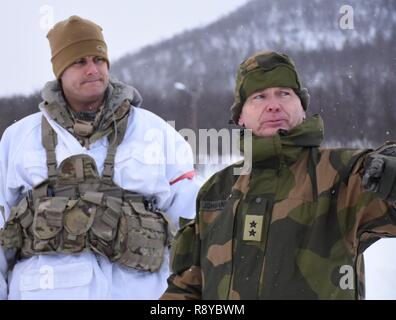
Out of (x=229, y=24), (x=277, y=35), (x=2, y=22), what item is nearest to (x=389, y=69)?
(x=277, y=35)

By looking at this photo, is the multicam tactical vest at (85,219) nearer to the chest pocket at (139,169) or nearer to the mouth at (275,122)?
the chest pocket at (139,169)

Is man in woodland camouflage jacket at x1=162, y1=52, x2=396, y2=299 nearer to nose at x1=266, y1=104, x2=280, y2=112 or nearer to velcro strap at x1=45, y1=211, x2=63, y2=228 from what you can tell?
nose at x1=266, y1=104, x2=280, y2=112

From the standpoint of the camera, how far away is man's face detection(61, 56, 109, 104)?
3.44 m

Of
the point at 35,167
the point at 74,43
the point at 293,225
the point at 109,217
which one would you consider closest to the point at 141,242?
the point at 109,217

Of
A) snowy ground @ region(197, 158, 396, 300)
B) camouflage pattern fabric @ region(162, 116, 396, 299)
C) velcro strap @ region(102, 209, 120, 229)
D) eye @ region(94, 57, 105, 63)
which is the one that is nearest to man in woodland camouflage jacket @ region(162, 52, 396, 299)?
camouflage pattern fabric @ region(162, 116, 396, 299)

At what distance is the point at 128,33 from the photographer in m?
11.0

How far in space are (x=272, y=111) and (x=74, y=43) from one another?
5.04ft

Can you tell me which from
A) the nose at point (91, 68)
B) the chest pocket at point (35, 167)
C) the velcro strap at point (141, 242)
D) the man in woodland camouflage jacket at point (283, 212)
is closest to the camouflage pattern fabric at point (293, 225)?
the man in woodland camouflage jacket at point (283, 212)

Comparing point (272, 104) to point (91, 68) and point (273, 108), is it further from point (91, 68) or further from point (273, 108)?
point (91, 68)

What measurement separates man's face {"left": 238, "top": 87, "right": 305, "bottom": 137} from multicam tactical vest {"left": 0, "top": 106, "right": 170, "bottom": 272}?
1098mm

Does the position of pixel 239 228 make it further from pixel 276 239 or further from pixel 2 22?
pixel 2 22

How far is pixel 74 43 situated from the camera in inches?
140

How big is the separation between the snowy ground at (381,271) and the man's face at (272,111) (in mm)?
2983

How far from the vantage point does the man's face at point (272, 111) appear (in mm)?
2279
